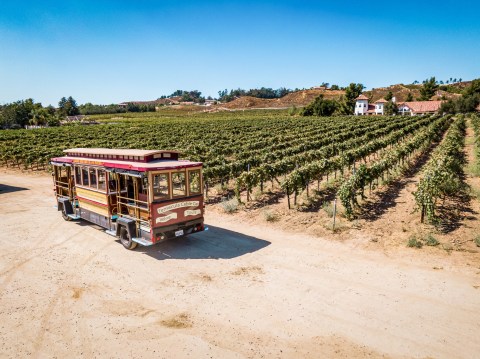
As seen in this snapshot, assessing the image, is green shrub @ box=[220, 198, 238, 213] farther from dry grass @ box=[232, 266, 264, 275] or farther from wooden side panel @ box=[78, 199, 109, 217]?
dry grass @ box=[232, 266, 264, 275]

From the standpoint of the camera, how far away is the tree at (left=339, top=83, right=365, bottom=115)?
342ft

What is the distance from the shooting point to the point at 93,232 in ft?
45.8

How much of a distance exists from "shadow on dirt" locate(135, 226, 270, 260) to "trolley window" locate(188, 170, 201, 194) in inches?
79.6

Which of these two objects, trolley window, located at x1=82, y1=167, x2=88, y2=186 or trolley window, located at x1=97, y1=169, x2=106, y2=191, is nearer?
trolley window, located at x1=97, y1=169, x2=106, y2=191

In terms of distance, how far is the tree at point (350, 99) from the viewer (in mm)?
104188

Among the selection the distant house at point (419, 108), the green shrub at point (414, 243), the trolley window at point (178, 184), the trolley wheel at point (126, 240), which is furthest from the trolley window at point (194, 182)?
the distant house at point (419, 108)

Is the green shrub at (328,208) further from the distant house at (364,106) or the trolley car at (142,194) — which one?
the distant house at (364,106)

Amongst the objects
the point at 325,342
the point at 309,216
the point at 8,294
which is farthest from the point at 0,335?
the point at 309,216

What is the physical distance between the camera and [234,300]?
331 inches

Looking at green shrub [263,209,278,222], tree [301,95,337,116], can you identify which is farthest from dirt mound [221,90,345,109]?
green shrub [263,209,278,222]

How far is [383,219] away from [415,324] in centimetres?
709

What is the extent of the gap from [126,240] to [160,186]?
2.64 meters

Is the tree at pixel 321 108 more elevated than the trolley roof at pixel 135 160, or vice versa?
the tree at pixel 321 108

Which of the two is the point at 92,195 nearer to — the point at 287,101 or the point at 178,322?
the point at 178,322
